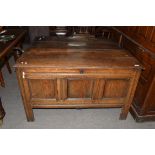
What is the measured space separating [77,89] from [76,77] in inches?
6.8

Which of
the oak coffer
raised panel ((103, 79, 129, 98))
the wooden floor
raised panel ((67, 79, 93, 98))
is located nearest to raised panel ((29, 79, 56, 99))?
the oak coffer

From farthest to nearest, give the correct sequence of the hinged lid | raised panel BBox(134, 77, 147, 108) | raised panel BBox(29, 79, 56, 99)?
raised panel BBox(134, 77, 147, 108) < raised panel BBox(29, 79, 56, 99) < the hinged lid

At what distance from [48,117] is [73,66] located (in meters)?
0.89

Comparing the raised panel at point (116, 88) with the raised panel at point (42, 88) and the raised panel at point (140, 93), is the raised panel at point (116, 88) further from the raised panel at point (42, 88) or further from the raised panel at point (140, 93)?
the raised panel at point (42, 88)

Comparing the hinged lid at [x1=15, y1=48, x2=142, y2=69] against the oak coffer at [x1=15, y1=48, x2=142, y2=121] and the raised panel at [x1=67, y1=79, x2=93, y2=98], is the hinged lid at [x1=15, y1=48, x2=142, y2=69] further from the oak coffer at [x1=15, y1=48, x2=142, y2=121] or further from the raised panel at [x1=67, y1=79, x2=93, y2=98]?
the raised panel at [x1=67, y1=79, x2=93, y2=98]

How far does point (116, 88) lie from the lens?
1.77 m

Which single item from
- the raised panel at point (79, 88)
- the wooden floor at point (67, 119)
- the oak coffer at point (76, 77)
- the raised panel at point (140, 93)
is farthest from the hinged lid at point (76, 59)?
the wooden floor at point (67, 119)

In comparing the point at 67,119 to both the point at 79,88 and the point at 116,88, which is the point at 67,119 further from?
the point at 116,88

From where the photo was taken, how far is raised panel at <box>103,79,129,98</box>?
1.71m

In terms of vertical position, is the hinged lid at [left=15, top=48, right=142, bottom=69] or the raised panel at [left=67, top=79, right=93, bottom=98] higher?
the hinged lid at [left=15, top=48, right=142, bottom=69]

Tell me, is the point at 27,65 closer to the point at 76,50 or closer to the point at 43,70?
the point at 43,70

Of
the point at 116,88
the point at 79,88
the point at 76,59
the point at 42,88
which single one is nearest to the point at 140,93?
the point at 116,88

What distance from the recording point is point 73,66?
1547 mm
